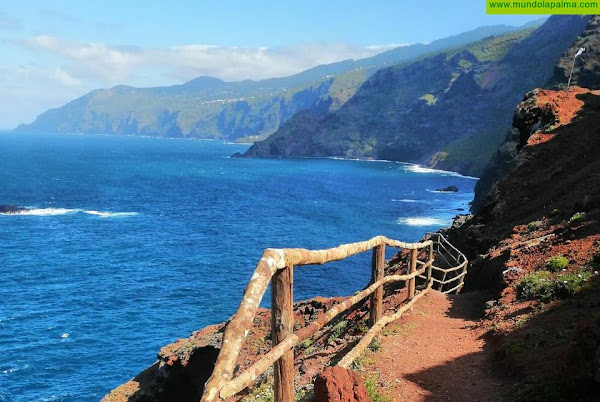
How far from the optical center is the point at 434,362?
362 inches

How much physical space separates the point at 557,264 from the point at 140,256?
184 feet

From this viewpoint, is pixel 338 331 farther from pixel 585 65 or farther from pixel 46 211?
pixel 585 65

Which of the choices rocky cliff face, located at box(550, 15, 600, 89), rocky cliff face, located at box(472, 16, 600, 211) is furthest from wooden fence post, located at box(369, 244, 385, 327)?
rocky cliff face, located at box(550, 15, 600, 89)

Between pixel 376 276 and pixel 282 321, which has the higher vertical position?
pixel 282 321

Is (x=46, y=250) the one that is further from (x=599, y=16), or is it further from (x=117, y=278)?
(x=599, y=16)

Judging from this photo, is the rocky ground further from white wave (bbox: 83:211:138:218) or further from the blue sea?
white wave (bbox: 83:211:138:218)

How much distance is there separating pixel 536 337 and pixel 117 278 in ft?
165

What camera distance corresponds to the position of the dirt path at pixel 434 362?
25.2 ft

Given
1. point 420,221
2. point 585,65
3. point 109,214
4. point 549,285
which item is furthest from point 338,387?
point 585,65

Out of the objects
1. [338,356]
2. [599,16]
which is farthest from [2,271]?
[599,16]

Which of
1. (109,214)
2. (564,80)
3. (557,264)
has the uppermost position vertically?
(564,80)

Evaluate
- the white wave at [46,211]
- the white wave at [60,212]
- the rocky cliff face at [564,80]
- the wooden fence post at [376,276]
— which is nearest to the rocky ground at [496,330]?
the wooden fence post at [376,276]

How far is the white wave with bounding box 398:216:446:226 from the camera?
7958cm

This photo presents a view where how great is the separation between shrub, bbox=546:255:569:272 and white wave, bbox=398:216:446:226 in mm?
66897
